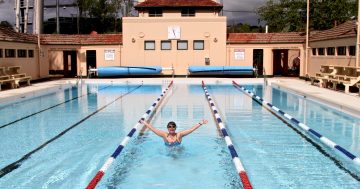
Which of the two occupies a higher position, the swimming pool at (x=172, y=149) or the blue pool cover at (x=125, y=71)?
the blue pool cover at (x=125, y=71)

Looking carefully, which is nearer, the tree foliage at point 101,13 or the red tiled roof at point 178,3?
the red tiled roof at point 178,3

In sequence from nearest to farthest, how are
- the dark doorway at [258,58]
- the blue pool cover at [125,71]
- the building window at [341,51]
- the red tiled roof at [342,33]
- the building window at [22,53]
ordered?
the red tiled roof at [342,33] → the building window at [341,51] → the building window at [22,53] → the blue pool cover at [125,71] → the dark doorway at [258,58]

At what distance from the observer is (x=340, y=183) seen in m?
6.72

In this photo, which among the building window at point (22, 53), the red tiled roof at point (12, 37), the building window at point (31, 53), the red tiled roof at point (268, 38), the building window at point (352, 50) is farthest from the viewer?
the red tiled roof at point (268, 38)

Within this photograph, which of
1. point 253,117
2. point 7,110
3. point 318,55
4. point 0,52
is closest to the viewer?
point 253,117

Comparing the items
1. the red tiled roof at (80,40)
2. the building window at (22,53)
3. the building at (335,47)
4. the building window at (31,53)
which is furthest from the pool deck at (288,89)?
the red tiled roof at (80,40)

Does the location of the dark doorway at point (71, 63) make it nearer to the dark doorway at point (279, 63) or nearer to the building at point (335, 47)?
the dark doorway at point (279, 63)

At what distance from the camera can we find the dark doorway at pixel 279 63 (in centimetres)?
3550

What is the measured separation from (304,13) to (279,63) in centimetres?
1563

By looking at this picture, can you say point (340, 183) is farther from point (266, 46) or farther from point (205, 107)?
point (266, 46)

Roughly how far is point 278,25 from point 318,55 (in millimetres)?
25427

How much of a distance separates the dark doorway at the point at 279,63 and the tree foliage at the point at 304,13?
37.7 feet

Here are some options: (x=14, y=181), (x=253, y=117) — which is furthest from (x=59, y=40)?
(x=14, y=181)

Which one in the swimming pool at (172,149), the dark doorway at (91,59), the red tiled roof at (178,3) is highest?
the red tiled roof at (178,3)
